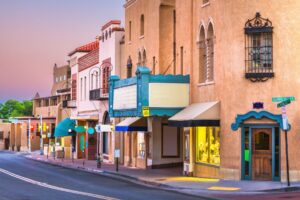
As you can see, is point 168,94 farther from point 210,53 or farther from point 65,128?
point 65,128

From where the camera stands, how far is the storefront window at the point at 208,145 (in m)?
30.2

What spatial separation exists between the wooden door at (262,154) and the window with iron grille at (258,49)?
2370mm

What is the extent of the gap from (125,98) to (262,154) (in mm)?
10765

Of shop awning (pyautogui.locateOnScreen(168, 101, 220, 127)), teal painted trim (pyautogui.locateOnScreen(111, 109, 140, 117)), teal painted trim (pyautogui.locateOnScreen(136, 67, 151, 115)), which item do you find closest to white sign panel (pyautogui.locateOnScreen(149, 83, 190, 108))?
teal painted trim (pyautogui.locateOnScreen(136, 67, 151, 115))

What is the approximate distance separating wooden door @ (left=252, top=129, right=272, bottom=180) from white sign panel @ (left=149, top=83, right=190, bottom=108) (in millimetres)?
6204

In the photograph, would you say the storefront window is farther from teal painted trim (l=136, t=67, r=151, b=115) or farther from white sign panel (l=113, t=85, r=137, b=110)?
white sign panel (l=113, t=85, r=137, b=110)

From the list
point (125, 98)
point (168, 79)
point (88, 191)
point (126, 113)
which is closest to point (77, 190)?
point (88, 191)

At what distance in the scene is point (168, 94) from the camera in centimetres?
3350

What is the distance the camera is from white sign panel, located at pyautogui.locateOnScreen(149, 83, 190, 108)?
109 feet

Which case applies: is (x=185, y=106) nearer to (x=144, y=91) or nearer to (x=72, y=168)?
(x=144, y=91)

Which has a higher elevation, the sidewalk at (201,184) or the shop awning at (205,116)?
the shop awning at (205,116)

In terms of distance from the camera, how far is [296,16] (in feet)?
89.6

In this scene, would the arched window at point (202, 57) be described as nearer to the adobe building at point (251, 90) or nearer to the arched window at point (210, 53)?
the arched window at point (210, 53)

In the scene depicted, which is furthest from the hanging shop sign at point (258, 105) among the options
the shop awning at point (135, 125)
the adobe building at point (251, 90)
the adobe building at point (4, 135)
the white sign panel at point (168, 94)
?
the adobe building at point (4, 135)
